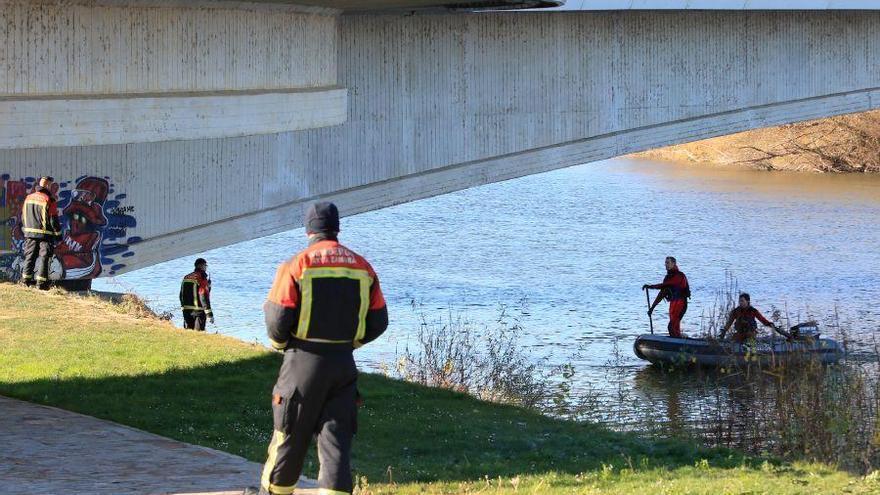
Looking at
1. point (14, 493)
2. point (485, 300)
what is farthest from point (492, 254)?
point (14, 493)

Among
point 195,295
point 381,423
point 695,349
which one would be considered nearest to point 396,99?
point 195,295

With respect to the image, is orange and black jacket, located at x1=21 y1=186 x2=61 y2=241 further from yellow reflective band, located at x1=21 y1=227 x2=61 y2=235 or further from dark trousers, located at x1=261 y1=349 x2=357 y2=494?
dark trousers, located at x1=261 y1=349 x2=357 y2=494

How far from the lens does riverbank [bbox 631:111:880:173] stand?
49.1 meters

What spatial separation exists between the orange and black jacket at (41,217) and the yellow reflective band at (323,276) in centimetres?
1050

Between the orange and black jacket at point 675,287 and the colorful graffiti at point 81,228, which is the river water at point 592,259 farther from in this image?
the colorful graffiti at point 81,228

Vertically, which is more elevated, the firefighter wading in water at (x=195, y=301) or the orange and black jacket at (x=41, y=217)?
the orange and black jacket at (x=41, y=217)

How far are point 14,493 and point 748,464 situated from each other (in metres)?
5.11

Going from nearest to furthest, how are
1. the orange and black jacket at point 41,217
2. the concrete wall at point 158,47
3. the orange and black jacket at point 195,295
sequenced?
1. the concrete wall at point 158,47
2. the orange and black jacket at point 41,217
3. the orange and black jacket at point 195,295

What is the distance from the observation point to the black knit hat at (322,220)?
694 cm

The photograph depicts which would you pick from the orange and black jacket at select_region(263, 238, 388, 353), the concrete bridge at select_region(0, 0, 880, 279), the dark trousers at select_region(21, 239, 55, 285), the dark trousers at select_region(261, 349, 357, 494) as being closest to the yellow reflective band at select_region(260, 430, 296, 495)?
the dark trousers at select_region(261, 349, 357, 494)

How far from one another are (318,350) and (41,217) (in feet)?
35.0

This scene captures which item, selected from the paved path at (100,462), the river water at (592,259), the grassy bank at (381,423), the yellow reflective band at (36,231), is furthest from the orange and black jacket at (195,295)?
the paved path at (100,462)

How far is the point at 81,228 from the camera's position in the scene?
61.8ft

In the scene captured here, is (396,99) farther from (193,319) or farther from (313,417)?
(313,417)
